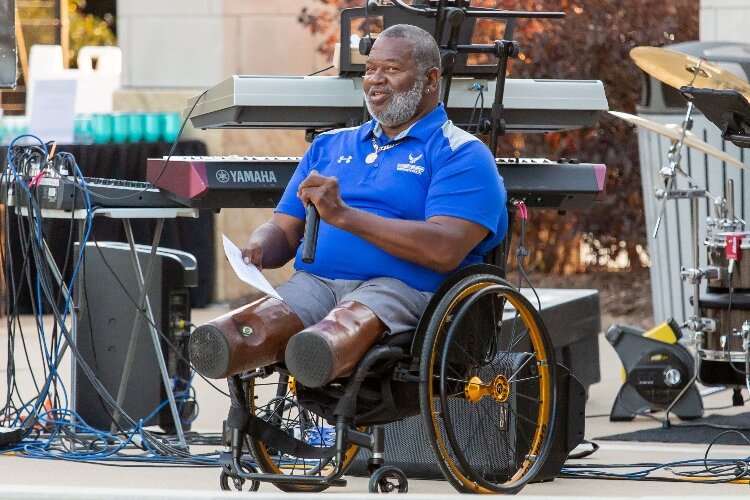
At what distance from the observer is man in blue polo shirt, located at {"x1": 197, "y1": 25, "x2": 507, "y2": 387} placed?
13.9ft

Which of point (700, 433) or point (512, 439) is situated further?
point (700, 433)

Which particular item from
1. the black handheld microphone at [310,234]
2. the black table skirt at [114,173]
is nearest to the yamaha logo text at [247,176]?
the black handheld microphone at [310,234]

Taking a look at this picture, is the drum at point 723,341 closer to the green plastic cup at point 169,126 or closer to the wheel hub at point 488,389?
the wheel hub at point 488,389

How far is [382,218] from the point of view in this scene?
429 centimetres

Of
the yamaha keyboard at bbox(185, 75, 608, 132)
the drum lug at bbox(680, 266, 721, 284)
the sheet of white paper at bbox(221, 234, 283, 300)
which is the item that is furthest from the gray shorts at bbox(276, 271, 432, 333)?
the drum lug at bbox(680, 266, 721, 284)

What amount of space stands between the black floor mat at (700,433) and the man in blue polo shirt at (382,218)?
1679 mm

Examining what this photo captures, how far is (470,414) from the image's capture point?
4.73m

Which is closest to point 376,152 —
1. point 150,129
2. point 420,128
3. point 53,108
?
point 420,128

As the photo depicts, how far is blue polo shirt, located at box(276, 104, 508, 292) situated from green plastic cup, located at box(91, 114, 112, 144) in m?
5.47

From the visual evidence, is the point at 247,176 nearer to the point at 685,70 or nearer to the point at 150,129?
the point at 685,70

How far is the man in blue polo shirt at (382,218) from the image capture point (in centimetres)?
422

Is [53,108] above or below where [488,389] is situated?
above

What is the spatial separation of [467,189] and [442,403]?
623 millimetres

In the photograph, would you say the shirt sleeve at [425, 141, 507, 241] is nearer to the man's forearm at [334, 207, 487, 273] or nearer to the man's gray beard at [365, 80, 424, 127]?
the man's forearm at [334, 207, 487, 273]
